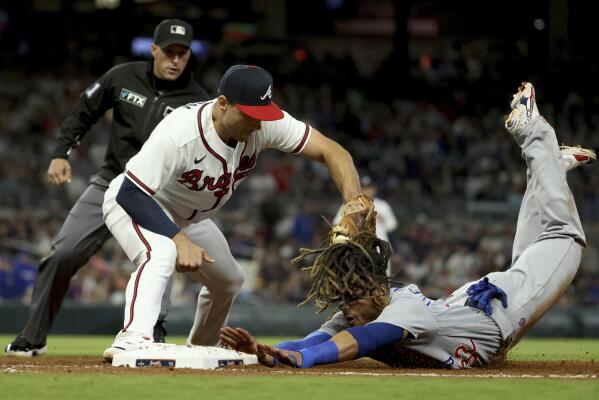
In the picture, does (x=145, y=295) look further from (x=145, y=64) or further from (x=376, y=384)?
(x=145, y=64)

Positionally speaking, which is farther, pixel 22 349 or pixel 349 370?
pixel 22 349

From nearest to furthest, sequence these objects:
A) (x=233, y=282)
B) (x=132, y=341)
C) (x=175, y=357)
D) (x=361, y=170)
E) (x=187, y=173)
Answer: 1. (x=175, y=357)
2. (x=132, y=341)
3. (x=187, y=173)
4. (x=233, y=282)
5. (x=361, y=170)

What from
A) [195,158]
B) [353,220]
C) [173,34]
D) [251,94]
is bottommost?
[353,220]

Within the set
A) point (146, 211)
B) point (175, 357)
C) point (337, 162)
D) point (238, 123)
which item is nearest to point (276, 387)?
point (175, 357)

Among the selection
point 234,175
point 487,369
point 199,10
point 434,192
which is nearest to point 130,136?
point 234,175

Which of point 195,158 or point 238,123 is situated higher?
point 238,123

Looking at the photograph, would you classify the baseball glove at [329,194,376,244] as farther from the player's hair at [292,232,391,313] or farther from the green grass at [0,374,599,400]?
the green grass at [0,374,599,400]

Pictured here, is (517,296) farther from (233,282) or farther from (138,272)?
(138,272)
